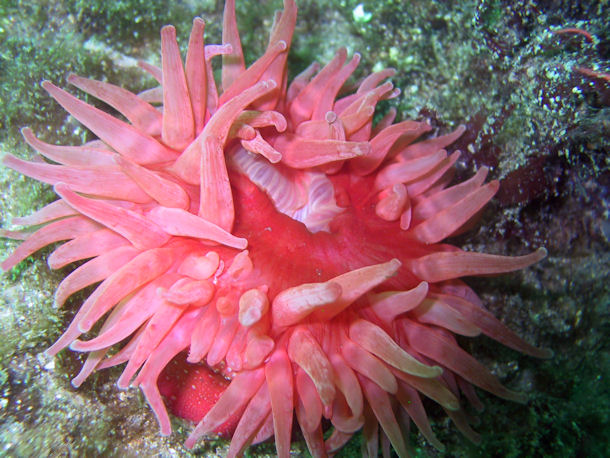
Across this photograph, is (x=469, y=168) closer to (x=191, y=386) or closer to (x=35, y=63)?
(x=191, y=386)

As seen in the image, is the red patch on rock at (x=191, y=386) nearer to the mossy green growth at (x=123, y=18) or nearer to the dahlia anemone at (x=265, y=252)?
the dahlia anemone at (x=265, y=252)

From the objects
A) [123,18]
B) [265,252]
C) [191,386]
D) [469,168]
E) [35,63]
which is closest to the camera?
[265,252]

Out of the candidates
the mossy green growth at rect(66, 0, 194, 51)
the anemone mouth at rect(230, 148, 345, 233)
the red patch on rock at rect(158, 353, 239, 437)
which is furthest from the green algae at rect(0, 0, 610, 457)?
the anemone mouth at rect(230, 148, 345, 233)

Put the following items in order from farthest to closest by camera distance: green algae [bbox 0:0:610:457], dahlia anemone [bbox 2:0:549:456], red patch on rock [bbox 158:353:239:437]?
red patch on rock [bbox 158:353:239:437], green algae [bbox 0:0:610:457], dahlia anemone [bbox 2:0:549:456]

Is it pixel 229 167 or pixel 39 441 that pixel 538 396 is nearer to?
pixel 229 167

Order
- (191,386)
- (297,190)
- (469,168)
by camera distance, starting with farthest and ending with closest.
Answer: (469,168)
(297,190)
(191,386)

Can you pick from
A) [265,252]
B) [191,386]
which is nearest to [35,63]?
[265,252]

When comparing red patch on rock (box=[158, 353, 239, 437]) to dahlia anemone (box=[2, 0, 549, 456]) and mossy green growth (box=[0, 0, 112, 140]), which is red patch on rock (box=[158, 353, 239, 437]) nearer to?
dahlia anemone (box=[2, 0, 549, 456])

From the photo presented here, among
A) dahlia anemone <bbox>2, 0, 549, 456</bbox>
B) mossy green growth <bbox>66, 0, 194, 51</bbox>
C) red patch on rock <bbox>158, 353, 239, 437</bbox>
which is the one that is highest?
mossy green growth <bbox>66, 0, 194, 51</bbox>

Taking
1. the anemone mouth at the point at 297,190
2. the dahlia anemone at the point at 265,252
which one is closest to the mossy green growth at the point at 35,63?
the dahlia anemone at the point at 265,252
